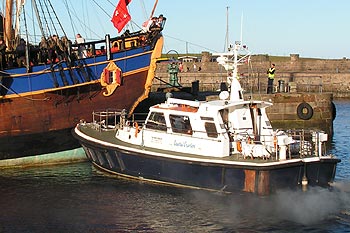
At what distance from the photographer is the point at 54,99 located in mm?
23625

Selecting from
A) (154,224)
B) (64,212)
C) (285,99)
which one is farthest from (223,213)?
(285,99)

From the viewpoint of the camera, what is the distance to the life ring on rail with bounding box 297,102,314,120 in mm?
31328

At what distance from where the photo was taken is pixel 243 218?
1631cm

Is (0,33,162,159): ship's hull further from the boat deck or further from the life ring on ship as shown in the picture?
the life ring on ship

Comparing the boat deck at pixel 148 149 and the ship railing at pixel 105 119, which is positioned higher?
the ship railing at pixel 105 119

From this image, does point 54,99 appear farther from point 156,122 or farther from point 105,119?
point 156,122

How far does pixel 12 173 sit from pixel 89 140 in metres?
3.47

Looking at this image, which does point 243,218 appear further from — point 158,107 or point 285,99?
point 285,99

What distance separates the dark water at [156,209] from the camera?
15.8 m

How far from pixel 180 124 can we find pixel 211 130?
1.20 m

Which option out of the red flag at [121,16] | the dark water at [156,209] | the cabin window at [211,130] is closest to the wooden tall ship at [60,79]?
the red flag at [121,16]

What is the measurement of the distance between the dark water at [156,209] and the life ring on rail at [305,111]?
11.1 meters

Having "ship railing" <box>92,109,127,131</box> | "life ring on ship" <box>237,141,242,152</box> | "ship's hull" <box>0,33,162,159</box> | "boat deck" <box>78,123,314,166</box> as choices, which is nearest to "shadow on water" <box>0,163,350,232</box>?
"boat deck" <box>78,123,314,166</box>

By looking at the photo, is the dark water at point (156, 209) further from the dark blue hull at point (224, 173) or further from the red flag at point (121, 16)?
the red flag at point (121, 16)
